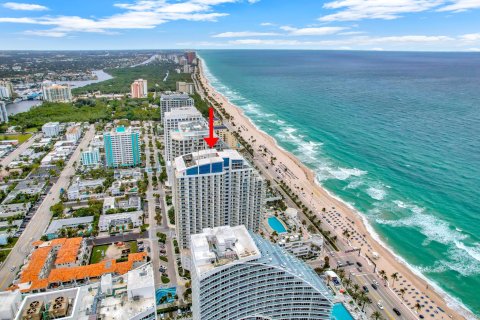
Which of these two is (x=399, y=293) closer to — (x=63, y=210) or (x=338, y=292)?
(x=338, y=292)

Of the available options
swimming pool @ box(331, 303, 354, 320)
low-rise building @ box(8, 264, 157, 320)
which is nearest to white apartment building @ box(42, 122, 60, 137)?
low-rise building @ box(8, 264, 157, 320)

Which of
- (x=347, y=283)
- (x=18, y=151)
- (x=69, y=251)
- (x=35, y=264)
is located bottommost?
(x=347, y=283)

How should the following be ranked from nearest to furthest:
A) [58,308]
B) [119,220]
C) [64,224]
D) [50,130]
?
[58,308] → [64,224] → [119,220] → [50,130]

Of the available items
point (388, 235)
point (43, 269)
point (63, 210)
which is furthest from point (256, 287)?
point (63, 210)

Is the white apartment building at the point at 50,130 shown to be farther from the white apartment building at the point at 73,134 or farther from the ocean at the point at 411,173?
the ocean at the point at 411,173

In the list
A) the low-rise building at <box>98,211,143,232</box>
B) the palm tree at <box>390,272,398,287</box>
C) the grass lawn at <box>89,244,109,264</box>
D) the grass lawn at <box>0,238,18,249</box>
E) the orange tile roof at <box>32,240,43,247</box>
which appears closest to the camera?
the palm tree at <box>390,272,398,287</box>

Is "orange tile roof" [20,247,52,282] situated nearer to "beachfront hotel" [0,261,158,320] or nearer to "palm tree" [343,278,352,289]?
"beachfront hotel" [0,261,158,320]

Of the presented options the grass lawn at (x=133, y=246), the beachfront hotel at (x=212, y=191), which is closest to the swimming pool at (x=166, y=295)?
the beachfront hotel at (x=212, y=191)

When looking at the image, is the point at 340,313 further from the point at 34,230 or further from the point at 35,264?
the point at 34,230

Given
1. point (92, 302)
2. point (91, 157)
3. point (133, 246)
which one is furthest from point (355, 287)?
point (91, 157)
